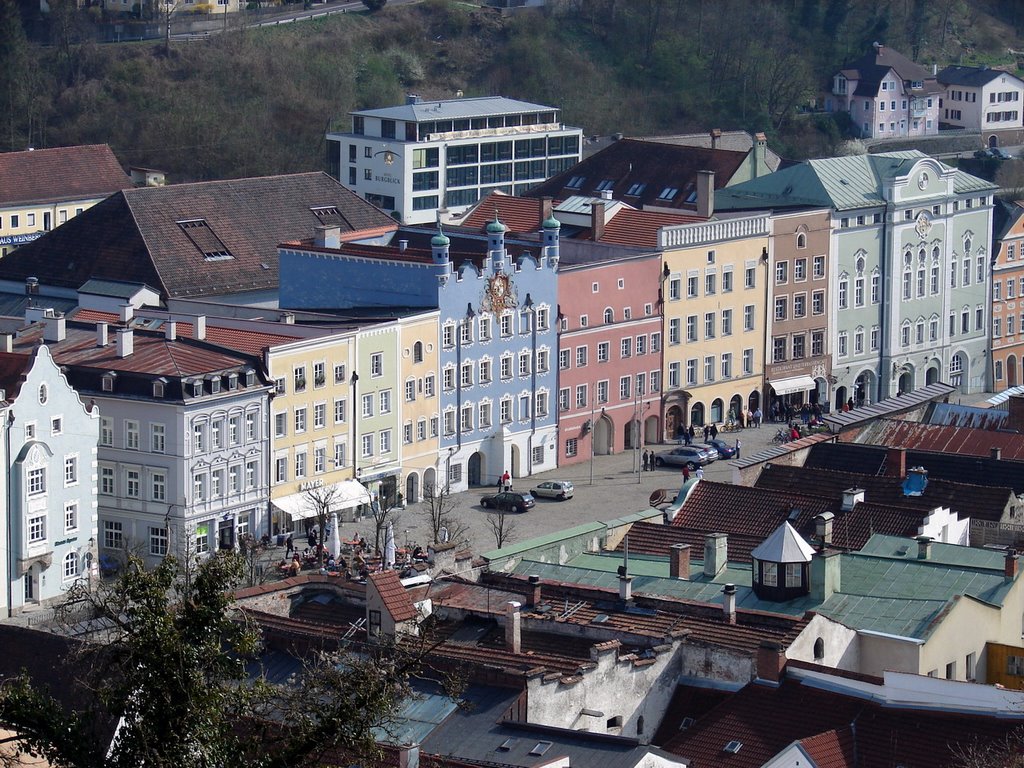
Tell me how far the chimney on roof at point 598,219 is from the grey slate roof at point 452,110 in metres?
28.7

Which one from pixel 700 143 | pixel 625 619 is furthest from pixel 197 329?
pixel 700 143

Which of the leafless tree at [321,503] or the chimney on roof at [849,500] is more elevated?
the chimney on roof at [849,500]

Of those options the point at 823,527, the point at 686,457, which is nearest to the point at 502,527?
the point at 686,457

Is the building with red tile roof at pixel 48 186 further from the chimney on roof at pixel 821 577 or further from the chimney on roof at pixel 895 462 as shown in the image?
the chimney on roof at pixel 821 577

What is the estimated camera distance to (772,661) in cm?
4522

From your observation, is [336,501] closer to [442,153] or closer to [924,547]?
[924,547]

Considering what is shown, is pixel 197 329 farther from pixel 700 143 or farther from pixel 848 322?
pixel 700 143

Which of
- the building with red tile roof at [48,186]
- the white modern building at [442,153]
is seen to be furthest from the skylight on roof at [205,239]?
the white modern building at [442,153]

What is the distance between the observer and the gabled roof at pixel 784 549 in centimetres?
5050

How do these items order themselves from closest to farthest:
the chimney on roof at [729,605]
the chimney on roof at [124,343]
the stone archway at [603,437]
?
the chimney on roof at [729,605] → the chimney on roof at [124,343] → the stone archway at [603,437]

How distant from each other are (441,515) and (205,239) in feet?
79.6

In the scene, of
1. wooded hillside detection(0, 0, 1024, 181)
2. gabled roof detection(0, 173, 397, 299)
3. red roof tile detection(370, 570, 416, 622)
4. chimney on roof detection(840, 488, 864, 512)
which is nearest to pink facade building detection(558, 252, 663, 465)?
gabled roof detection(0, 173, 397, 299)

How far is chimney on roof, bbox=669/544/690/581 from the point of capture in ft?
175

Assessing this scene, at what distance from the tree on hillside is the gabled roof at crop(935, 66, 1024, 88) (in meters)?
135
